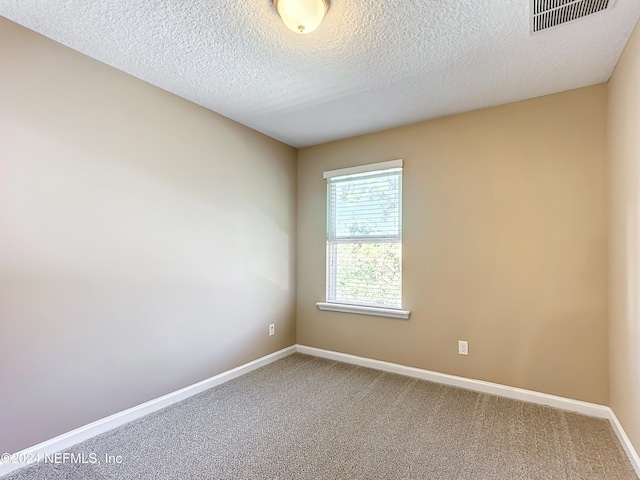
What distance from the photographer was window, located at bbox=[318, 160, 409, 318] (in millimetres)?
3277

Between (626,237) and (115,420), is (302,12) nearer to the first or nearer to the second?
(626,237)

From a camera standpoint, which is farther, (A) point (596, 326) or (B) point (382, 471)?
(A) point (596, 326)

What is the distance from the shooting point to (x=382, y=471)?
176 centimetres

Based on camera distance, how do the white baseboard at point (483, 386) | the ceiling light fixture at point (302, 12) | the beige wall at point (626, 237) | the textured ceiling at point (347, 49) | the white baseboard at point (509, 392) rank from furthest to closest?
the white baseboard at point (483, 386)
the white baseboard at point (509, 392)
the beige wall at point (626, 237)
the textured ceiling at point (347, 49)
the ceiling light fixture at point (302, 12)

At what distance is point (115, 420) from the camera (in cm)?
220

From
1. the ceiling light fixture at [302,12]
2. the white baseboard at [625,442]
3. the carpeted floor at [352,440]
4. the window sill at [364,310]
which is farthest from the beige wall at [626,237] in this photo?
the ceiling light fixture at [302,12]

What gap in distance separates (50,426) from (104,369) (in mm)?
381

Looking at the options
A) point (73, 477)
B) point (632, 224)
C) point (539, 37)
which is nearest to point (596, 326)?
point (632, 224)

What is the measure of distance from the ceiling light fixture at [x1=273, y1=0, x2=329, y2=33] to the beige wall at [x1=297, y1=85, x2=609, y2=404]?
71.8 inches

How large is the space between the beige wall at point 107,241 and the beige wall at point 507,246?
1521 mm

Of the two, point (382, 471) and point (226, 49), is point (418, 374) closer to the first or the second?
point (382, 471)

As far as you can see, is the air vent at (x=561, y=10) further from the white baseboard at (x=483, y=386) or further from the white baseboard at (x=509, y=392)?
the white baseboard at (x=483, y=386)

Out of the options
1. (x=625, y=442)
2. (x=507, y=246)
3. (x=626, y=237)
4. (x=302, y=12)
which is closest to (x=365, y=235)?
(x=507, y=246)

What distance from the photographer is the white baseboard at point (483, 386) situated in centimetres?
238
